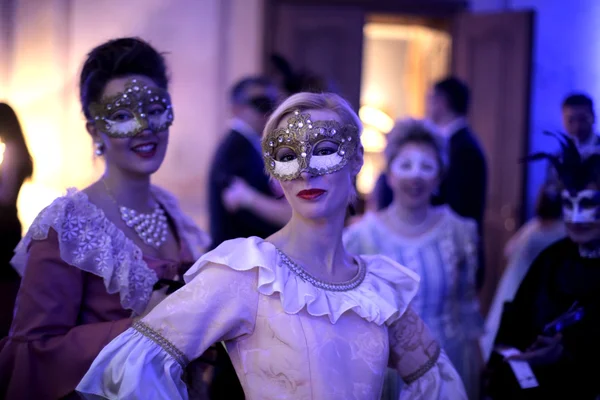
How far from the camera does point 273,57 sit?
13.3 ft

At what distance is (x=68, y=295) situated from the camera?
6.03 ft

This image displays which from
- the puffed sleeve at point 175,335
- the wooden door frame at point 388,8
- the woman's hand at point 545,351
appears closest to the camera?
the puffed sleeve at point 175,335

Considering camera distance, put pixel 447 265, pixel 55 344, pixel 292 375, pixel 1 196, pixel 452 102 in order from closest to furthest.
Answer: pixel 292 375 < pixel 55 344 < pixel 1 196 < pixel 447 265 < pixel 452 102

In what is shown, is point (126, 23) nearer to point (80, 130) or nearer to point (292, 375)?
point (80, 130)

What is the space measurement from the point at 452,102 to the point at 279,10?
1.81m

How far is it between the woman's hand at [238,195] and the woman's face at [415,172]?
0.99m

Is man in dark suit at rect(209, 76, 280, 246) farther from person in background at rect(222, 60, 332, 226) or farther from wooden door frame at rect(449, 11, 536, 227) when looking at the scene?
wooden door frame at rect(449, 11, 536, 227)

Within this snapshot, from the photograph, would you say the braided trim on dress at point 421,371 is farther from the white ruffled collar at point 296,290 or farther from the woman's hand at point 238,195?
the woman's hand at point 238,195

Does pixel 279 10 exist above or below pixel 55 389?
above

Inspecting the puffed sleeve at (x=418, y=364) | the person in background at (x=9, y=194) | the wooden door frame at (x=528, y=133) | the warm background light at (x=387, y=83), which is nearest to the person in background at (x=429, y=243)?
the puffed sleeve at (x=418, y=364)

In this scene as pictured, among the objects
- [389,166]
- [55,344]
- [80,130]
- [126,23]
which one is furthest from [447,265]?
[126,23]

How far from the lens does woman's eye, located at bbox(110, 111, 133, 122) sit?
2.05 meters

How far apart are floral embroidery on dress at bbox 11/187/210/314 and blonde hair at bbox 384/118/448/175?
137 cm

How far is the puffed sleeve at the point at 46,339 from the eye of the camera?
177 centimetres
